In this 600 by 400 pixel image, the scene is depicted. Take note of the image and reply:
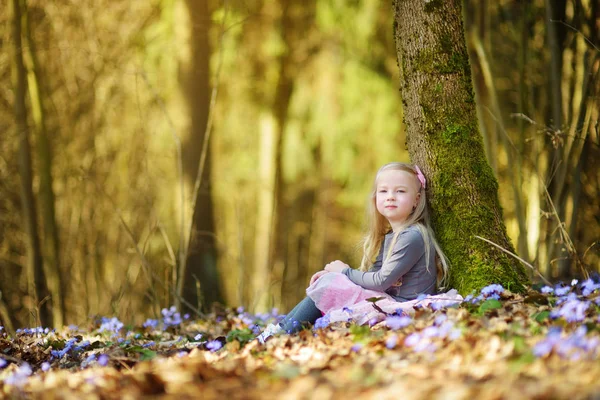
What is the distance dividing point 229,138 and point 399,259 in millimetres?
9515

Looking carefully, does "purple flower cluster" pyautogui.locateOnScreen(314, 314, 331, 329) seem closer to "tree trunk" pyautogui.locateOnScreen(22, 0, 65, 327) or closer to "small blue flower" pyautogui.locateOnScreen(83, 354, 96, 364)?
"small blue flower" pyautogui.locateOnScreen(83, 354, 96, 364)

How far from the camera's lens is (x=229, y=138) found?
42.1 ft

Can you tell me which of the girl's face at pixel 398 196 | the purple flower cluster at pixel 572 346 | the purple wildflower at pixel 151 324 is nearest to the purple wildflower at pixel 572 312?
the purple flower cluster at pixel 572 346

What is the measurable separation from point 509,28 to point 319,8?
151 inches

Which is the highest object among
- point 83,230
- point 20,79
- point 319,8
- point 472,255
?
point 319,8

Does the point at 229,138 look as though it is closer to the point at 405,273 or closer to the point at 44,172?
the point at 44,172

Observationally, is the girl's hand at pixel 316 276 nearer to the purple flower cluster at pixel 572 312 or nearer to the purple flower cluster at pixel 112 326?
the purple flower cluster at pixel 112 326

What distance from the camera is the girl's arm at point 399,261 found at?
3.59 metres

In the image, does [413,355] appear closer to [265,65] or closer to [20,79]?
[20,79]

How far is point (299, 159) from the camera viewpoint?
1136 centimetres

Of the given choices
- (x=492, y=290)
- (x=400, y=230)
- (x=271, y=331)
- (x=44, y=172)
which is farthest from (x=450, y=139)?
(x=44, y=172)

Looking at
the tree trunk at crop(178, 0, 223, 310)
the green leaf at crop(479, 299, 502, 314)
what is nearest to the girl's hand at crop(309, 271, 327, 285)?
the green leaf at crop(479, 299, 502, 314)

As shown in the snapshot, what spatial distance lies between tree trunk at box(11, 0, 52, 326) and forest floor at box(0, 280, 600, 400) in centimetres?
289

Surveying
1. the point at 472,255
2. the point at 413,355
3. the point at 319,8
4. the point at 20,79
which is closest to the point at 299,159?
the point at 319,8
